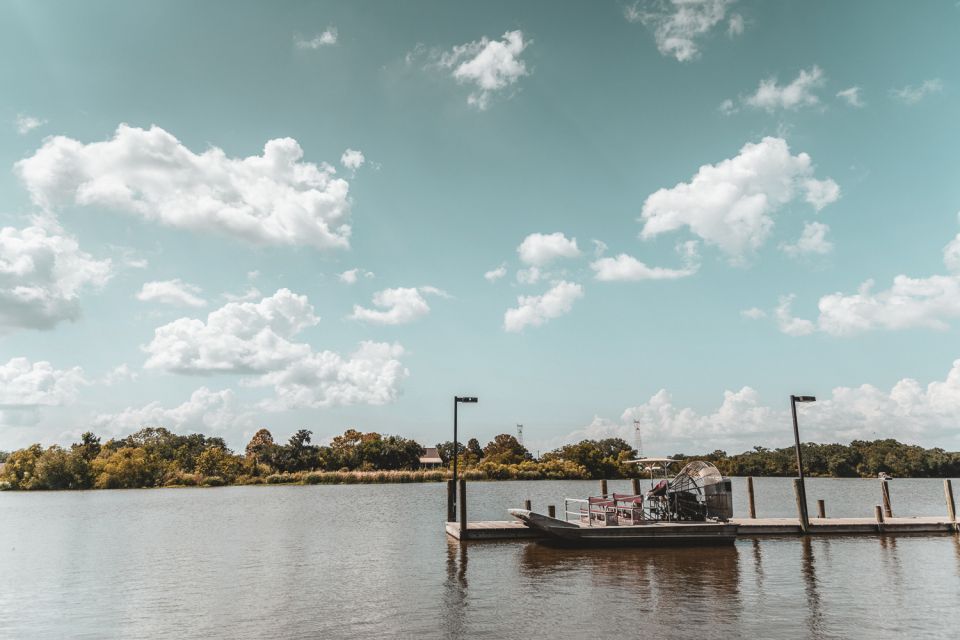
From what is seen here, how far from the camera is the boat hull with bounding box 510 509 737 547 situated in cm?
2553

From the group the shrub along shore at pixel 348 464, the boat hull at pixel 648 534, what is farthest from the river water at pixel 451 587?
the shrub along shore at pixel 348 464

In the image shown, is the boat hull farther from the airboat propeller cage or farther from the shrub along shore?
the shrub along shore

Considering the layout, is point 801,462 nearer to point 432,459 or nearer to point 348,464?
point 348,464

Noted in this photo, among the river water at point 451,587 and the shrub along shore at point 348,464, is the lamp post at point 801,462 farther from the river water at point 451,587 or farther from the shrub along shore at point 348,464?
the shrub along shore at point 348,464

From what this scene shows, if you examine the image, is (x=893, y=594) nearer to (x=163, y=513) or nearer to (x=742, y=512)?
(x=742, y=512)

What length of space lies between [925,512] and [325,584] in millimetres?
43346

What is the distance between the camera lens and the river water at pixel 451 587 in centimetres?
1501

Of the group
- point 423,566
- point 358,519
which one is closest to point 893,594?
point 423,566

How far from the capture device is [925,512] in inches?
1667

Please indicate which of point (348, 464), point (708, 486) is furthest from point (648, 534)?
point (348, 464)

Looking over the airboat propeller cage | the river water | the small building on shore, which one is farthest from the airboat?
the small building on shore

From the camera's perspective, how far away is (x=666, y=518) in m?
27.5

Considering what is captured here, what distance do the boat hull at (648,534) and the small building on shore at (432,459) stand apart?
390 feet

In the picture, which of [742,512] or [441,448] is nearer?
[742,512]
